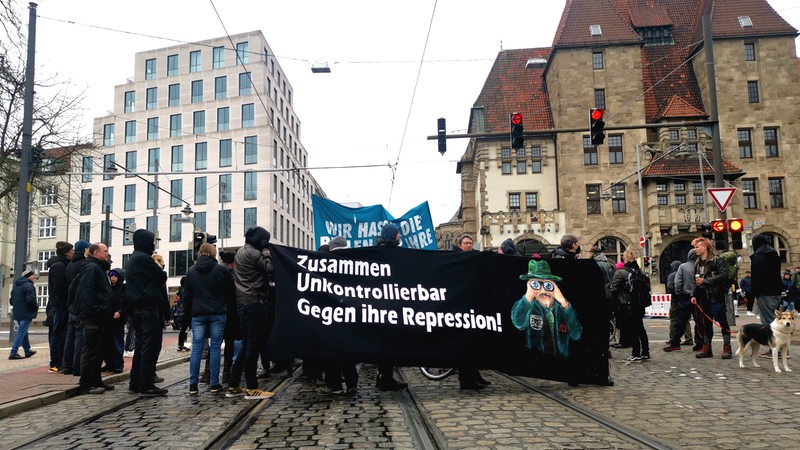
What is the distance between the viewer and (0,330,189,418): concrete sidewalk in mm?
6316

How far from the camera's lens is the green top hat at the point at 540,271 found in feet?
23.3

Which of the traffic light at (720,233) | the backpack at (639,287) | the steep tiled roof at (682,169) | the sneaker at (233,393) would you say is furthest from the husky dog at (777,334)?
the steep tiled roof at (682,169)

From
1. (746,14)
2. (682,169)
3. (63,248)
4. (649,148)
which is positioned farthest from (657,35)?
(63,248)

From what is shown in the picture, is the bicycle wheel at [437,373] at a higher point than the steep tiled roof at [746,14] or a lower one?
lower

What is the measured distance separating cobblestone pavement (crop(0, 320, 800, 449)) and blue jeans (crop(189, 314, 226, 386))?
0.29 metres

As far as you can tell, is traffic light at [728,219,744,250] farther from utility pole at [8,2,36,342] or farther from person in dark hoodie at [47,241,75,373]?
utility pole at [8,2,36,342]

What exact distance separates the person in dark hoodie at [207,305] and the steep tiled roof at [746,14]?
38261 millimetres

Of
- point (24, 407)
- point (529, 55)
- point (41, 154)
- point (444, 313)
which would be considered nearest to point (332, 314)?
point (444, 313)

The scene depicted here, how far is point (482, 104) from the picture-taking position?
4338 cm

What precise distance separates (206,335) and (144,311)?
0.80m

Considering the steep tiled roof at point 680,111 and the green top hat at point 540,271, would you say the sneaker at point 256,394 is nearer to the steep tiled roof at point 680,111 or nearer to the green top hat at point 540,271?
the green top hat at point 540,271

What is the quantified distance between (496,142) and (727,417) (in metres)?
34.7

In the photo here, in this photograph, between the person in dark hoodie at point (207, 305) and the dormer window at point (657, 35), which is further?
the dormer window at point (657, 35)

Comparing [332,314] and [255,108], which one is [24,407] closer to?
[332,314]
